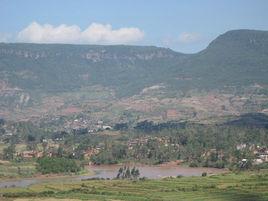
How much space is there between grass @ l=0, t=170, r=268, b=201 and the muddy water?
10534 mm

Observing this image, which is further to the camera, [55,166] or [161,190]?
[55,166]

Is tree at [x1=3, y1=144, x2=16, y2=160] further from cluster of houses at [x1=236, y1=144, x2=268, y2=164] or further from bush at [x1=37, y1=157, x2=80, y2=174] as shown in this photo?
cluster of houses at [x1=236, y1=144, x2=268, y2=164]

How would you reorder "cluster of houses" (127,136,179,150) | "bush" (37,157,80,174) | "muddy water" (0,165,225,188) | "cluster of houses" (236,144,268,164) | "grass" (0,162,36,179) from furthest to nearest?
"cluster of houses" (127,136,179,150)
"cluster of houses" (236,144,268,164)
"bush" (37,157,80,174)
"grass" (0,162,36,179)
"muddy water" (0,165,225,188)

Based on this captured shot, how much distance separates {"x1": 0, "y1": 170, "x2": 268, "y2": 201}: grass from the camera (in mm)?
89875

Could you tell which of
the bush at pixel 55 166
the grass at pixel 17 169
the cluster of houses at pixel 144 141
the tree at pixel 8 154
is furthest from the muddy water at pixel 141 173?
the cluster of houses at pixel 144 141

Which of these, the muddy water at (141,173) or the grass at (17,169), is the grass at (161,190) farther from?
the grass at (17,169)

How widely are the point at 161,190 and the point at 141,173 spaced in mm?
35743

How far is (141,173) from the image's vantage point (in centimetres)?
13450

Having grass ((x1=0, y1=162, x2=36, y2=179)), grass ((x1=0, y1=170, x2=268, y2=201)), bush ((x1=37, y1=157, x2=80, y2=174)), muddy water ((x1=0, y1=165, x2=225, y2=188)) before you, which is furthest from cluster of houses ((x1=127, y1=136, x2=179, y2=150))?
grass ((x1=0, y1=170, x2=268, y2=201))

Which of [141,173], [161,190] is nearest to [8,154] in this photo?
[141,173]

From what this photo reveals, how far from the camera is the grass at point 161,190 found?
89875 millimetres

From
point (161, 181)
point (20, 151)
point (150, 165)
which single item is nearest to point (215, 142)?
point (150, 165)

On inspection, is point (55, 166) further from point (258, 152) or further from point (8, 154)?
point (258, 152)

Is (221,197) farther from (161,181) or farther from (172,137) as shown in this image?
(172,137)
